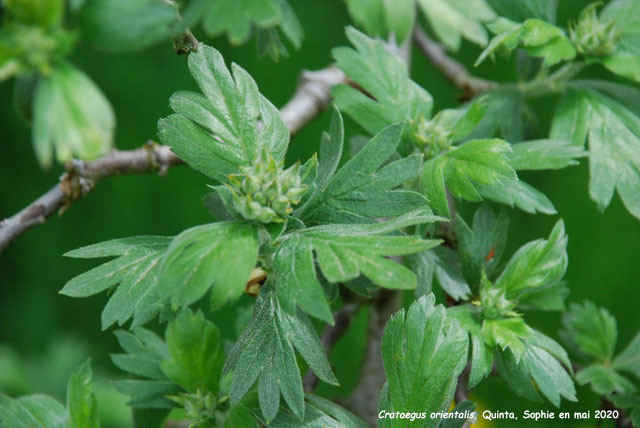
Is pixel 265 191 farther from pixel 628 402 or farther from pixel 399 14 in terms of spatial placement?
pixel 628 402

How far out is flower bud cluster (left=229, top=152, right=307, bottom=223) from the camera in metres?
0.35

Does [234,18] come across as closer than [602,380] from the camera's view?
Yes

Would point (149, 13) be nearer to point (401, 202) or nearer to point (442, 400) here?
point (401, 202)

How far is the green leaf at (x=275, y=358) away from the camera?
36 centimetres

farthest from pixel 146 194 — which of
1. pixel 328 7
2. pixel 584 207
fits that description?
pixel 584 207

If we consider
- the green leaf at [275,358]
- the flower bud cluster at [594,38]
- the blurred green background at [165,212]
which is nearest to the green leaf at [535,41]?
the flower bud cluster at [594,38]

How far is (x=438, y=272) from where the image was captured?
0.47 m

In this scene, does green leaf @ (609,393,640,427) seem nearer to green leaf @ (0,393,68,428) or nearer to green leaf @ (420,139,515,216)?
green leaf @ (420,139,515,216)

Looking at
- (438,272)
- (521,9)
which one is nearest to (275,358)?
(438,272)

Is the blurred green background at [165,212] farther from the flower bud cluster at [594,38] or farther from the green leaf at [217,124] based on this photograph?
the green leaf at [217,124]

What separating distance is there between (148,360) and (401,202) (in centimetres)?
26

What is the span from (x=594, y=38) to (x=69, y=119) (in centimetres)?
46

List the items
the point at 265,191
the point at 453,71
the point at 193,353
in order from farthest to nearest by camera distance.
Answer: the point at 453,71 → the point at 193,353 → the point at 265,191

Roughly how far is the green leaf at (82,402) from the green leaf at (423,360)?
8.0 inches
